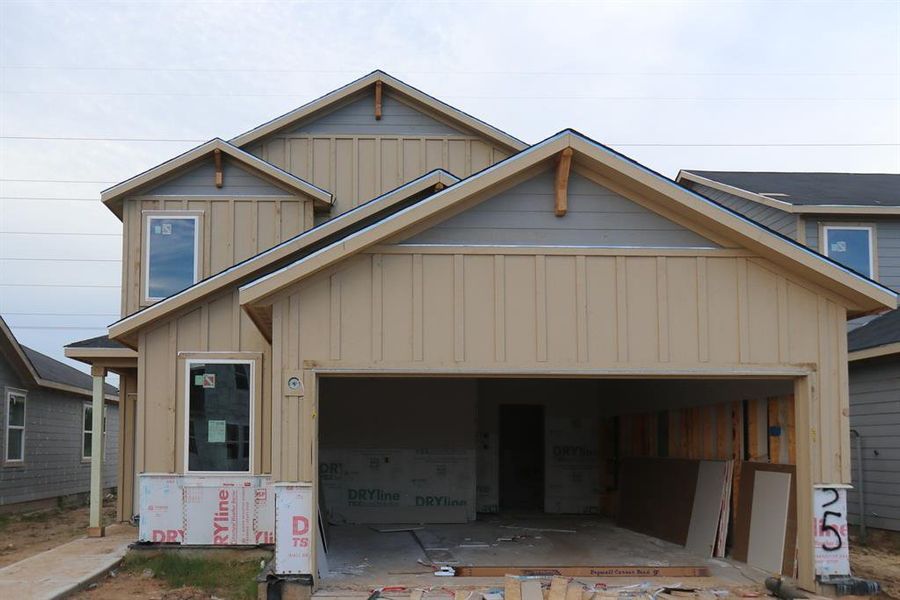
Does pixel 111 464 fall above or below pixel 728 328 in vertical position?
below

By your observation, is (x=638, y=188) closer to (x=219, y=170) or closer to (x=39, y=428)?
(x=219, y=170)

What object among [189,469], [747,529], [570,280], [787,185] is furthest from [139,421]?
[787,185]

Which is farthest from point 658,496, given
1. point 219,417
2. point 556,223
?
point 219,417

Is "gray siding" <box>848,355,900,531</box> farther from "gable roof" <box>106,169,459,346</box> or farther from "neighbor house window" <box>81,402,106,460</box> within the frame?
"neighbor house window" <box>81,402,106,460</box>

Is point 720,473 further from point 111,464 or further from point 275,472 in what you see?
point 111,464

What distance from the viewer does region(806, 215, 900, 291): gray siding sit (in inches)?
677

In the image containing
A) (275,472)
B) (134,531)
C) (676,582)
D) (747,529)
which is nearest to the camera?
(275,472)

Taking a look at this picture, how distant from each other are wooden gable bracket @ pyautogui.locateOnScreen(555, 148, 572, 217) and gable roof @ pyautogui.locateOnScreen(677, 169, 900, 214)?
8.04 m

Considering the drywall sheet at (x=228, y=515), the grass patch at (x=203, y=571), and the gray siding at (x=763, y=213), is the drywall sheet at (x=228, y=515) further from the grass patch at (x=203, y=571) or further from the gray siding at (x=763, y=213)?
the gray siding at (x=763, y=213)

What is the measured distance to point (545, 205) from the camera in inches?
414

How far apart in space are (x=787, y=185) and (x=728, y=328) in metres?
10.9

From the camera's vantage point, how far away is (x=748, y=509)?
11797 mm

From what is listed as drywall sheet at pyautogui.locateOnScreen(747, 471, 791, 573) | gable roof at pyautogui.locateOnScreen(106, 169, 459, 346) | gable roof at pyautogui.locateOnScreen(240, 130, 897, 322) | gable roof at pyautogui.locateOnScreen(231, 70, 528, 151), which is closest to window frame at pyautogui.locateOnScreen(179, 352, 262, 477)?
gable roof at pyautogui.locateOnScreen(106, 169, 459, 346)

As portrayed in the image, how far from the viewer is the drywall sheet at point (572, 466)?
17969 mm
